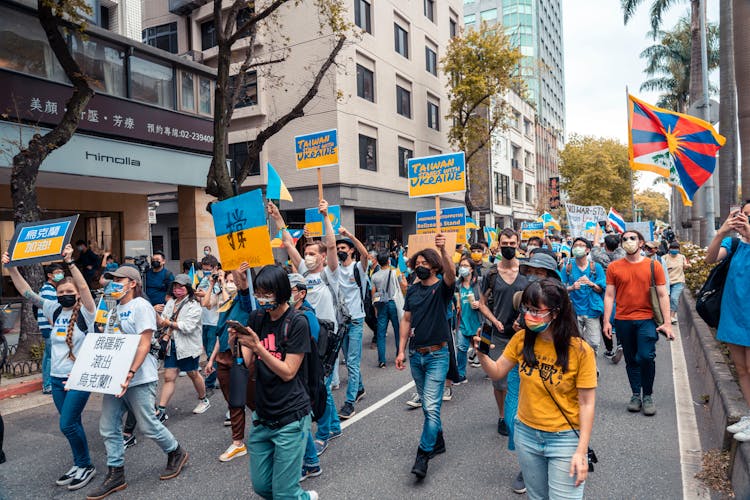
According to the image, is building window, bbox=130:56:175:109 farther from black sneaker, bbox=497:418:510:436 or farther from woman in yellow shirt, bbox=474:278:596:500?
woman in yellow shirt, bbox=474:278:596:500

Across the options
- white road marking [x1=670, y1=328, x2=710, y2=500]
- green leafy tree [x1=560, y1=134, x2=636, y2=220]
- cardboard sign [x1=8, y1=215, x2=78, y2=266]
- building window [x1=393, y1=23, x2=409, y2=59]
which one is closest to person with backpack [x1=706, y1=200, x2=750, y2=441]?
white road marking [x1=670, y1=328, x2=710, y2=500]

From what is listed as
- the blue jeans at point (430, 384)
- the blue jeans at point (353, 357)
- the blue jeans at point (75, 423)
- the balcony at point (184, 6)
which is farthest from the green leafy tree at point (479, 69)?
the blue jeans at point (75, 423)

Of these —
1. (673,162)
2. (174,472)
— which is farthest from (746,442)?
(174,472)

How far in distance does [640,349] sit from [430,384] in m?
2.68

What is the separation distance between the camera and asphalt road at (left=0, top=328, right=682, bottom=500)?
4.11m

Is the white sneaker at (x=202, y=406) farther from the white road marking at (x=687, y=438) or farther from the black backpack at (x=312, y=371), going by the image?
the white road marking at (x=687, y=438)

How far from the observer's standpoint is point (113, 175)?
13.5 meters

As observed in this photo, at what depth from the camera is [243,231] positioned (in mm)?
4688

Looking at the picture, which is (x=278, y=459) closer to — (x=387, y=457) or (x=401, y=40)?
(x=387, y=457)

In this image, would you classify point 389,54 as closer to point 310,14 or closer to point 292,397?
point 310,14

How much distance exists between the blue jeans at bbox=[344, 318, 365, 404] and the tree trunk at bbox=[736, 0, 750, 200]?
32.0ft

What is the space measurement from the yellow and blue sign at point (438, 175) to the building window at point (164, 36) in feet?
71.8

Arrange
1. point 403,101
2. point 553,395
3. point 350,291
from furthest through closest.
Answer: point 403,101 → point 350,291 → point 553,395

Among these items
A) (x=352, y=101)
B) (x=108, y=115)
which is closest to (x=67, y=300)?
(x=108, y=115)
